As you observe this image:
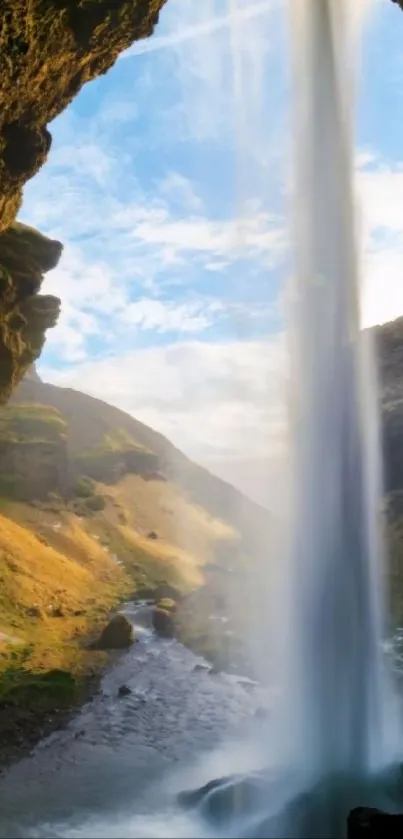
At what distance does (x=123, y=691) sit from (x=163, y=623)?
15.6 m

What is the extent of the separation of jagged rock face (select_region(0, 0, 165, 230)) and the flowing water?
34.8 feet

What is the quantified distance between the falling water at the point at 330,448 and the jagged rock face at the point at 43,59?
32.7ft

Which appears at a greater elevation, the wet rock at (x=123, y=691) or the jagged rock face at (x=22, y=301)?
the jagged rock face at (x=22, y=301)

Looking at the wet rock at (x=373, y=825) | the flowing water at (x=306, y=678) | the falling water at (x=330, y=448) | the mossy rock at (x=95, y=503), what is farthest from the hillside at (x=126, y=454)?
the wet rock at (x=373, y=825)

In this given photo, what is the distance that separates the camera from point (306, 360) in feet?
96.8

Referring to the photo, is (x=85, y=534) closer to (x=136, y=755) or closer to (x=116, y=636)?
(x=116, y=636)

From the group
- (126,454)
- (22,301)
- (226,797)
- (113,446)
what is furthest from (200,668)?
(113,446)

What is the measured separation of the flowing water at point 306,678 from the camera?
17.4 m

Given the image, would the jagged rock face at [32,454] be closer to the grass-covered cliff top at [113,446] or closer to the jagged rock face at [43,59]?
the grass-covered cliff top at [113,446]

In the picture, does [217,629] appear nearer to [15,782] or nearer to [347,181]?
[15,782]

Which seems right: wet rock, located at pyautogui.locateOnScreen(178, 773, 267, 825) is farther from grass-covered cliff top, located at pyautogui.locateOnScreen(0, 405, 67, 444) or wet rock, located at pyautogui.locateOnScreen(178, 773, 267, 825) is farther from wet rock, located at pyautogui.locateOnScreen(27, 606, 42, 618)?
grass-covered cliff top, located at pyautogui.locateOnScreen(0, 405, 67, 444)

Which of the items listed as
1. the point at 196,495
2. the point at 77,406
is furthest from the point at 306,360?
the point at 77,406

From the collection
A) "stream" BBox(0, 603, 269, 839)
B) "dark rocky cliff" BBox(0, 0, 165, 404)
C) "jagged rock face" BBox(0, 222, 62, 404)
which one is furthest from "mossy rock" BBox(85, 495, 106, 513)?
"stream" BBox(0, 603, 269, 839)

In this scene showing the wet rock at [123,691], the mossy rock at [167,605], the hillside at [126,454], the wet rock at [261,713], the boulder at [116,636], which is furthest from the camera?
the hillside at [126,454]
